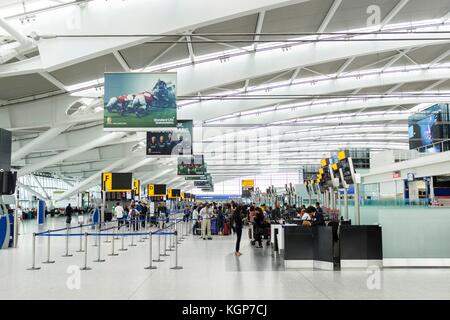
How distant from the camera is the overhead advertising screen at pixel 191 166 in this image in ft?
97.3

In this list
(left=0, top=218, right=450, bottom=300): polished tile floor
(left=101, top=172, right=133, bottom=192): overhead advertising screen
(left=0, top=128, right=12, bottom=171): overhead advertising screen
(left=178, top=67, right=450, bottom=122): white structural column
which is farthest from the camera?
(left=101, top=172, right=133, bottom=192): overhead advertising screen

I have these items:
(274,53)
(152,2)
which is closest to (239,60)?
(274,53)

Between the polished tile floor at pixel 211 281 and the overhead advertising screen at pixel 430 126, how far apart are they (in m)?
21.3

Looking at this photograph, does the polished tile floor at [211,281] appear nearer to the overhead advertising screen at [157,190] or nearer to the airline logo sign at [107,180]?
the airline logo sign at [107,180]

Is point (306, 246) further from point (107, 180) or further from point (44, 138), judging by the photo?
point (107, 180)

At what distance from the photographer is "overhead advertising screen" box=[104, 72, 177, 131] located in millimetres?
12086

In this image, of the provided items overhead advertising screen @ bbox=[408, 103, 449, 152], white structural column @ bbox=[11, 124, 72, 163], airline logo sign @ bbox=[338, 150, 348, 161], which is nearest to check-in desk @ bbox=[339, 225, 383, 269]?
airline logo sign @ bbox=[338, 150, 348, 161]

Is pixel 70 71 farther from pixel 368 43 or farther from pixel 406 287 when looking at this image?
pixel 406 287

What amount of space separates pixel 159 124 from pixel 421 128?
2707 centimetres

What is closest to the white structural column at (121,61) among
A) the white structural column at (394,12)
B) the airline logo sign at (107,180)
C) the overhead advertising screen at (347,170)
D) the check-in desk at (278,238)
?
the check-in desk at (278,238)

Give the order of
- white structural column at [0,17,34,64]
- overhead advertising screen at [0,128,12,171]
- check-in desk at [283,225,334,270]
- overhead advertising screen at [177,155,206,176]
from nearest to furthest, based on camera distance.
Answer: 1. check-in desk at [283,225,334,270]
2. white structural column at [0,17,34,64]
3. overhead advertising screen at [0,128,12,171]
4. overhead advertising screen at [177,155,206,176]

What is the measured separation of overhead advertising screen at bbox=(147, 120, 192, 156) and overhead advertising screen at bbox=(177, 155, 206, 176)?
10.8 metres

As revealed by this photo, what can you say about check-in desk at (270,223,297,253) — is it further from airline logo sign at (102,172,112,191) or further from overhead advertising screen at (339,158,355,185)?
airline logo sign at (102,172,112,191)

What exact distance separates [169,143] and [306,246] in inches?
358
